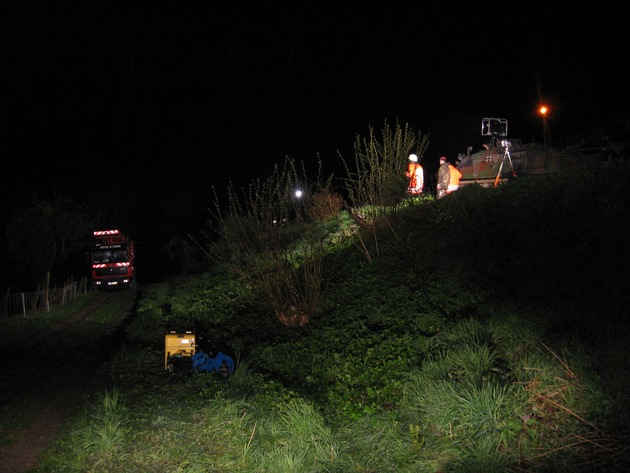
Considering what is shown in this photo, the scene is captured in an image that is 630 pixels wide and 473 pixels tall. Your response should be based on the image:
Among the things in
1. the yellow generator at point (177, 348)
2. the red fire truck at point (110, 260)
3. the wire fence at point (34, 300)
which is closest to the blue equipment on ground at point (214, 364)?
the yellow generator at point (177, 348)

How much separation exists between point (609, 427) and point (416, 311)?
4193mm

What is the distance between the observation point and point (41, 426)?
21.8 ft

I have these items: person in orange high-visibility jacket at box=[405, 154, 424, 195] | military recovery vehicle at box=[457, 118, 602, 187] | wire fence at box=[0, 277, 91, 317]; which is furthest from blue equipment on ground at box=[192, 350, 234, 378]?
wire fence at box=[0, 277, 91, 317]

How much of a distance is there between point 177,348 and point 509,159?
10937 millimetres

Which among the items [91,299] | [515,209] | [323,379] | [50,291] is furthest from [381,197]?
[91,299]

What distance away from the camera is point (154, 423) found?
6.30 metres

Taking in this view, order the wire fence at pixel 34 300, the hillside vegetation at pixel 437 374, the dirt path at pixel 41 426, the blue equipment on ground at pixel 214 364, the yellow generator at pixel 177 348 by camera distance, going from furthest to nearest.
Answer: the wire fence at pixel 34 300 < the yellow generator at pixel 177 348 < the blue equipment on ground at pixel 214 364 < the dirt path at pixel 41 426 < the hillside vegetation at pixel 437 374

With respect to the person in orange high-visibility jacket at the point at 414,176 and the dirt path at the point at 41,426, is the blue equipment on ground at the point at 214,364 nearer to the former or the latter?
the dirt path at the point at 41,426

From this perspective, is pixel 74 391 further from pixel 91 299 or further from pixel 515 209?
pixel 91 299

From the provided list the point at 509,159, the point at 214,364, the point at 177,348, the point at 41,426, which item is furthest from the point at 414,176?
the point at 41,426

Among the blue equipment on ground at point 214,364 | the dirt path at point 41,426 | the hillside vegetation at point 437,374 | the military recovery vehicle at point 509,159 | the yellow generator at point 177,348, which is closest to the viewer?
the hillside vegetation at point 437,374

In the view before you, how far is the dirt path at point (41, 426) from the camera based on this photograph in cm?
558

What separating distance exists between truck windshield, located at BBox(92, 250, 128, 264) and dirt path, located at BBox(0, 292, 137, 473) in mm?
16437

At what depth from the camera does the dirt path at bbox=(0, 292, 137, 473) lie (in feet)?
18.3
